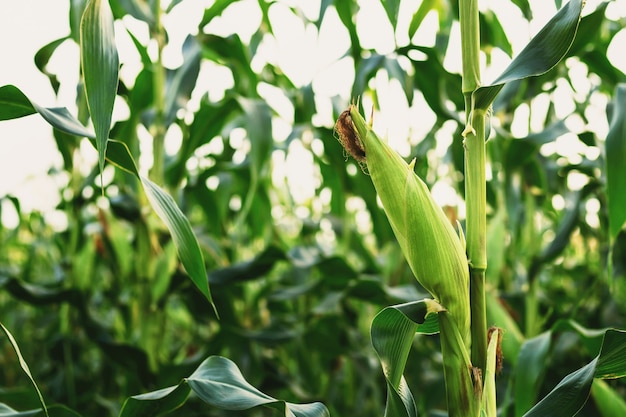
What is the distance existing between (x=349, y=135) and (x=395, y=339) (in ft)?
0.58

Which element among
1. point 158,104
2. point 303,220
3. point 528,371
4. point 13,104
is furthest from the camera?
point 303,220

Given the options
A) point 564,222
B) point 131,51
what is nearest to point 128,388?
point 131,51

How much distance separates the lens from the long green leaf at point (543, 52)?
55 centimetres

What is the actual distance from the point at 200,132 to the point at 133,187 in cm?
18

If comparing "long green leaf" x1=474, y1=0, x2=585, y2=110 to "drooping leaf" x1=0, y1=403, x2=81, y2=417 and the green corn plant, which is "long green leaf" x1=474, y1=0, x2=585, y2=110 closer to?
the green corn plant

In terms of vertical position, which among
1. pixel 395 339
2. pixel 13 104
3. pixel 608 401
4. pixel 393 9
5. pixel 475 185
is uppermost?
pixel 393 9

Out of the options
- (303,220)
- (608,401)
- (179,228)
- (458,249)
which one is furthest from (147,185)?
(303,220)

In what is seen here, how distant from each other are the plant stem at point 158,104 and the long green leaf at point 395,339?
0.84 meters

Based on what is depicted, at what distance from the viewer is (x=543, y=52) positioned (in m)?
0.56

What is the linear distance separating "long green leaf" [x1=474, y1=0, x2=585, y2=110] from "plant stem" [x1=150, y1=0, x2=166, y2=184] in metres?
0.85

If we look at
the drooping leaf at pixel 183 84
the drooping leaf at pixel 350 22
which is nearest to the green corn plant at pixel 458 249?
the drooping leaf at pixel 183 84

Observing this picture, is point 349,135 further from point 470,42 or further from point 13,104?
point 13,104

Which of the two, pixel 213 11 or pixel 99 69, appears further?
pixel 213 11

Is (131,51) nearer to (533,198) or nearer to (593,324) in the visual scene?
(533,198)
